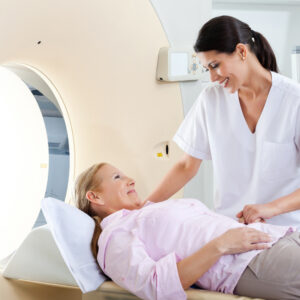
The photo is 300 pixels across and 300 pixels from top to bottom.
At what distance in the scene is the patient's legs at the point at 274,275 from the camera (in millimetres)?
1517

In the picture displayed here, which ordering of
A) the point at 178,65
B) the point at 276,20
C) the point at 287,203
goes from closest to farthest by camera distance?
1. the point at 287,203
2. the point at 178,65
3. the point at 276,20

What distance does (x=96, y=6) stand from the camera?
6.86 feet

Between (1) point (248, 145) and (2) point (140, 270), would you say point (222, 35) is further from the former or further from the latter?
(2) point (140, 270)

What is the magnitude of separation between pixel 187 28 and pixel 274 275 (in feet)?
4.32

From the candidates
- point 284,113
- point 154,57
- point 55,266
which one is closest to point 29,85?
point 154,57

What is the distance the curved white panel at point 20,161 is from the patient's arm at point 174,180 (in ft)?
2.06

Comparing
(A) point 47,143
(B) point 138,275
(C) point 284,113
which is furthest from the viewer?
(A) point 47,143

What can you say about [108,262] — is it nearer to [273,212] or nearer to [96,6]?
[273,212]

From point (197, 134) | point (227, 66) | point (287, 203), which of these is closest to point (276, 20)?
point (197, 134)

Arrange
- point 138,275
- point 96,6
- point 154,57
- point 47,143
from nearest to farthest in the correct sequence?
point 138,275 → point 96,6 → point 154,57 → point 47,143

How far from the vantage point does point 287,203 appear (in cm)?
178

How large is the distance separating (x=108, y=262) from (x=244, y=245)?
0.41m

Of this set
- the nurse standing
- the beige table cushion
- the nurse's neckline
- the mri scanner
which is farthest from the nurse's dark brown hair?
the beige table cushion

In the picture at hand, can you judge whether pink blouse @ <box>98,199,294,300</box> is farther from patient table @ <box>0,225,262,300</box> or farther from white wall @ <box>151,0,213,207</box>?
white wall @ <box>151,0,213,207</box>
